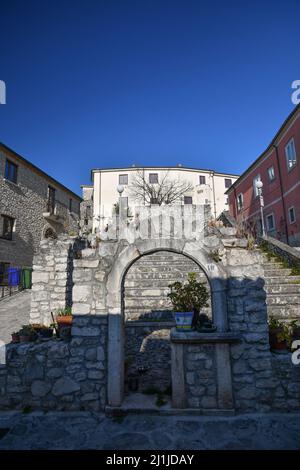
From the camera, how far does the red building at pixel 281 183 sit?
14.7 meters

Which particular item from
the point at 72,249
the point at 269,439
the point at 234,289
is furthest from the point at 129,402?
the point at 72,249

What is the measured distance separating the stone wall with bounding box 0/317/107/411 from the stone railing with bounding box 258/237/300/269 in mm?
5813

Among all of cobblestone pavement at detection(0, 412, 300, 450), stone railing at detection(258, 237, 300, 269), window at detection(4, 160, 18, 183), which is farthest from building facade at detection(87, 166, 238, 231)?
cobblestone pavement at detection(0, 412, 300, 450)

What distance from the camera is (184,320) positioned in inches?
169

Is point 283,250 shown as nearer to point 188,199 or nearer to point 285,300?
point 285,300

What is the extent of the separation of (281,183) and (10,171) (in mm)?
17901

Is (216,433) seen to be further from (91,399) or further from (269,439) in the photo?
(91,399)

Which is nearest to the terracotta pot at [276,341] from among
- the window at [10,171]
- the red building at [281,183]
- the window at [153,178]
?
the red building at [281,183]

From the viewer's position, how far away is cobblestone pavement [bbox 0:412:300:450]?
327cm

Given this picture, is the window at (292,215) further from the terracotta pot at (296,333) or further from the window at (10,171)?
the window at (10,171)

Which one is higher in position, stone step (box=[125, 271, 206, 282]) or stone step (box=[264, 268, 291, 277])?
stone step (box=[125, 271, 206, 282])

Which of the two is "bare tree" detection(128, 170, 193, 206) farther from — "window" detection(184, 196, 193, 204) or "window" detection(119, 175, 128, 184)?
"window" detection(119, 175, 128, 184)

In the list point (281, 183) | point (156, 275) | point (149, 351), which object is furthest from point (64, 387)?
point (281, 183)

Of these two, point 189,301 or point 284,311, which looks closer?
point 189,301
